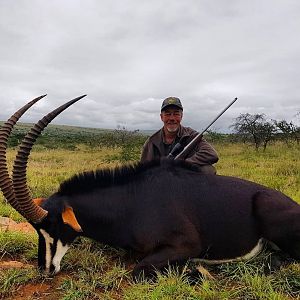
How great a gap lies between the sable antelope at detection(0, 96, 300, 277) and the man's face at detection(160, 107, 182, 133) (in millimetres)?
1778

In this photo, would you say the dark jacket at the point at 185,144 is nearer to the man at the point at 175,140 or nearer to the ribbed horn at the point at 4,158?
the man at the point at 175,140

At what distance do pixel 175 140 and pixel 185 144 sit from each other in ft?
0.63

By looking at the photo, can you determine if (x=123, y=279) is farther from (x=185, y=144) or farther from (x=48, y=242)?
(x=185, y=144)

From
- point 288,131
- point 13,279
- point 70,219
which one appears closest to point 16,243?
point 13,279

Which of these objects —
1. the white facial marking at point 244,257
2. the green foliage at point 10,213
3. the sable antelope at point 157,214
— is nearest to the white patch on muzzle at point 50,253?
the sable antelope at point 157,214

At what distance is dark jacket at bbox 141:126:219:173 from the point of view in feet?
19.3

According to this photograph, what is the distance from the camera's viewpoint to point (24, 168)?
3.87m

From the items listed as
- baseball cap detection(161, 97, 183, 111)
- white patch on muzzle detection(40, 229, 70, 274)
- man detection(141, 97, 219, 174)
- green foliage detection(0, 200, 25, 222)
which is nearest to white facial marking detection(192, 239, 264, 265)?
white patch on muzzle detection(40, 229, 70, 274)

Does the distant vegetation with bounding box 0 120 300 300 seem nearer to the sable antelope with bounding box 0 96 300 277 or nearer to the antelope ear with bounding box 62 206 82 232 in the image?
the sable antelope with bounding box 0 96 300 277

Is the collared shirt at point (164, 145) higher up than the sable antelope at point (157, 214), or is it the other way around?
the collared shirt at point (164, 145)

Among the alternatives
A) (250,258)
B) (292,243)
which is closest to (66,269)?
(250,258)

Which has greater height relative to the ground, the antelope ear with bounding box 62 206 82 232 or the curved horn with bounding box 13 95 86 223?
the curved horn with bounding box 13 95 86 223

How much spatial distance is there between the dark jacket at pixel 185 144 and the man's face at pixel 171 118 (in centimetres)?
18

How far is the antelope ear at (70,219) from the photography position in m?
3.96
